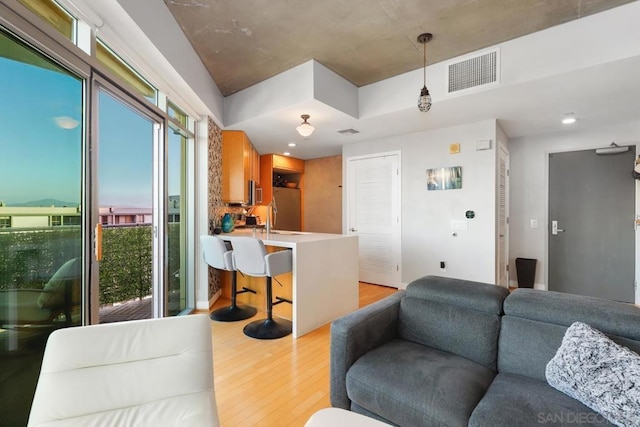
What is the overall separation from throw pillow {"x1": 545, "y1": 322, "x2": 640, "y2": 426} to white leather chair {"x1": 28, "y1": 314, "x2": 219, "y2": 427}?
1442mm

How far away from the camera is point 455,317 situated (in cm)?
172

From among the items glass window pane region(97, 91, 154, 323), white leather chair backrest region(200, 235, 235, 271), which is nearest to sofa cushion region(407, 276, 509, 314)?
white leather chair backrest region(200, 235, 235, 271)

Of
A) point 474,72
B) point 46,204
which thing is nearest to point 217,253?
point 46,204

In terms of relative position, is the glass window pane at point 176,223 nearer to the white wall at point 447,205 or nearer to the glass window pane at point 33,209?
the glass window pane at point 33,209

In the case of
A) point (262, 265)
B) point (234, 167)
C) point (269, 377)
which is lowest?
point (269, 377)

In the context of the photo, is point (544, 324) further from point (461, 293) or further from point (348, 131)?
point (348, 131)

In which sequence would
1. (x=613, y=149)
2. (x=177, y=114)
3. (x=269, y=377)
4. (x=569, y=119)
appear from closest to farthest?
(x=269, y=377)
(x=177, y=114)
(x=569, y=119)
(x=613, y=149)

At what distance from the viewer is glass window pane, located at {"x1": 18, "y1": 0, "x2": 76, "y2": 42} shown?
1.46m

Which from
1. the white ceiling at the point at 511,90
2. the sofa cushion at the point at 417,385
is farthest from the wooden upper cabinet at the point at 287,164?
the sofa cushion at the point at 417,385

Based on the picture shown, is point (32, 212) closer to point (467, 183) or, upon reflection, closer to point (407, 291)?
point (407, 291)

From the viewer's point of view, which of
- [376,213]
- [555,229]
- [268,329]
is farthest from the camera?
[376,213]

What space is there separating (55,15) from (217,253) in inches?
88.0

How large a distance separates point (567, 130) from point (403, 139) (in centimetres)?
227

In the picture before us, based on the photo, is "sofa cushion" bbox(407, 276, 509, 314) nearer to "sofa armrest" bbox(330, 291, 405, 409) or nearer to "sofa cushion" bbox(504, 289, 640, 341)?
"sofa cushion" bbox(504, 289, 640, 341)
